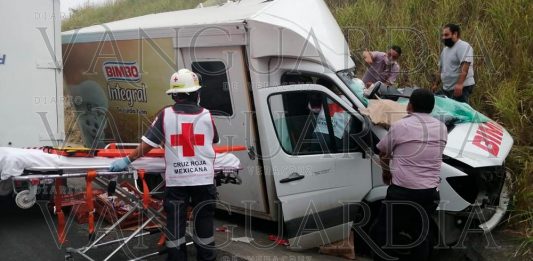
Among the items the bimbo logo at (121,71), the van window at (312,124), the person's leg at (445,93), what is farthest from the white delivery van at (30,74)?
the person's leg at (445,93)

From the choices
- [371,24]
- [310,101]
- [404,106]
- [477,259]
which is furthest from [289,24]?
[371,24]

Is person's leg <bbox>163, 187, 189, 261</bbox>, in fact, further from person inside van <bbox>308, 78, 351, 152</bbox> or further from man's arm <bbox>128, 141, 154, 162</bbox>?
person inside van <bbox>308, 78, 351, 152</bbox>

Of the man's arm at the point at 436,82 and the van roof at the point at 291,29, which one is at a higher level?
the van roof at the point at 291,29

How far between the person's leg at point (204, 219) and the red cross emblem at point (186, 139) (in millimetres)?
345

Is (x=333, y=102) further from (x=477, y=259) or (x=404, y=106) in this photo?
(x=477, y=259)

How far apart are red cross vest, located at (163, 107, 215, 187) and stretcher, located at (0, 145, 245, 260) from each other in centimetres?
21

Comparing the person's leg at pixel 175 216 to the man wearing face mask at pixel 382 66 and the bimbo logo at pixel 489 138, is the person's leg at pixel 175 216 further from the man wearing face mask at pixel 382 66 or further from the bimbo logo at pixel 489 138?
the man wearing face mask at pixel 382 66

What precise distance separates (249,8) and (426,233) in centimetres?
293

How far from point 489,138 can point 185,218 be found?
2844 mm

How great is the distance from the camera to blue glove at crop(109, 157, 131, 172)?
398cm

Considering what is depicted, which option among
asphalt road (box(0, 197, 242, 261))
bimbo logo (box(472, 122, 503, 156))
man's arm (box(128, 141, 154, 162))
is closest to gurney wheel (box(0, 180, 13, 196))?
asphalt road (box(0, 197, 242, 261))

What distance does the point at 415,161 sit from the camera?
3992 mm

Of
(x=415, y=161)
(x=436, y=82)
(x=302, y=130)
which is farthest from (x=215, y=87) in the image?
(x=436, y=82)

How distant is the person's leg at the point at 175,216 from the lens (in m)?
4.14
